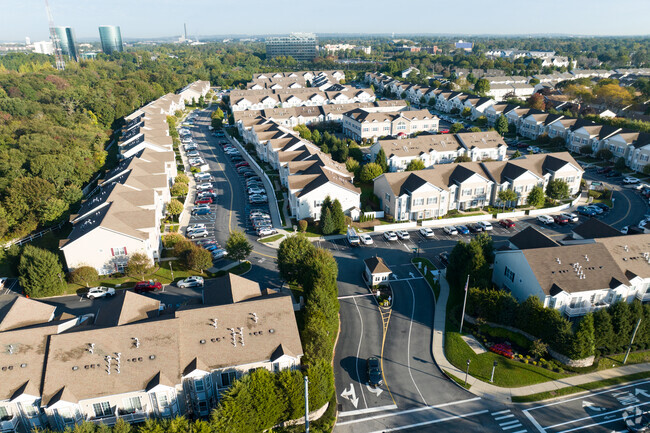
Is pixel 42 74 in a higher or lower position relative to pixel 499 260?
higher

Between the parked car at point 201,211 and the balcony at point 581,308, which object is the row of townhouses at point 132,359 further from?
the parked car at point 201,211

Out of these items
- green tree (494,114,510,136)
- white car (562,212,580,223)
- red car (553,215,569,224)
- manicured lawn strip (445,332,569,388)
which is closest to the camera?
manicured lawn strip (445,332,569,388)

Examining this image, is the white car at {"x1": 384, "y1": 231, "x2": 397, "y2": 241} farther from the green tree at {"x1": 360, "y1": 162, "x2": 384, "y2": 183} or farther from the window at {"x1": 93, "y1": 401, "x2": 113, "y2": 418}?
the window at {"x1": 93, "y1": 401, "x2": 113, "y2": 418}

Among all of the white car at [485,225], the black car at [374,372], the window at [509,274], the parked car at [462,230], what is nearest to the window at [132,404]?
the black car at [374,372]

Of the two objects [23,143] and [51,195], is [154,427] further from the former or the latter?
[23,143]

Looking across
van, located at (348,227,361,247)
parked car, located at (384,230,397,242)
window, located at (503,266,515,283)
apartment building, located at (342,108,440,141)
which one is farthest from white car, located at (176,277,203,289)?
apartment building, located at (342,108,440,141)

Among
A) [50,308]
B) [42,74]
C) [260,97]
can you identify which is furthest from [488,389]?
[42,74]
